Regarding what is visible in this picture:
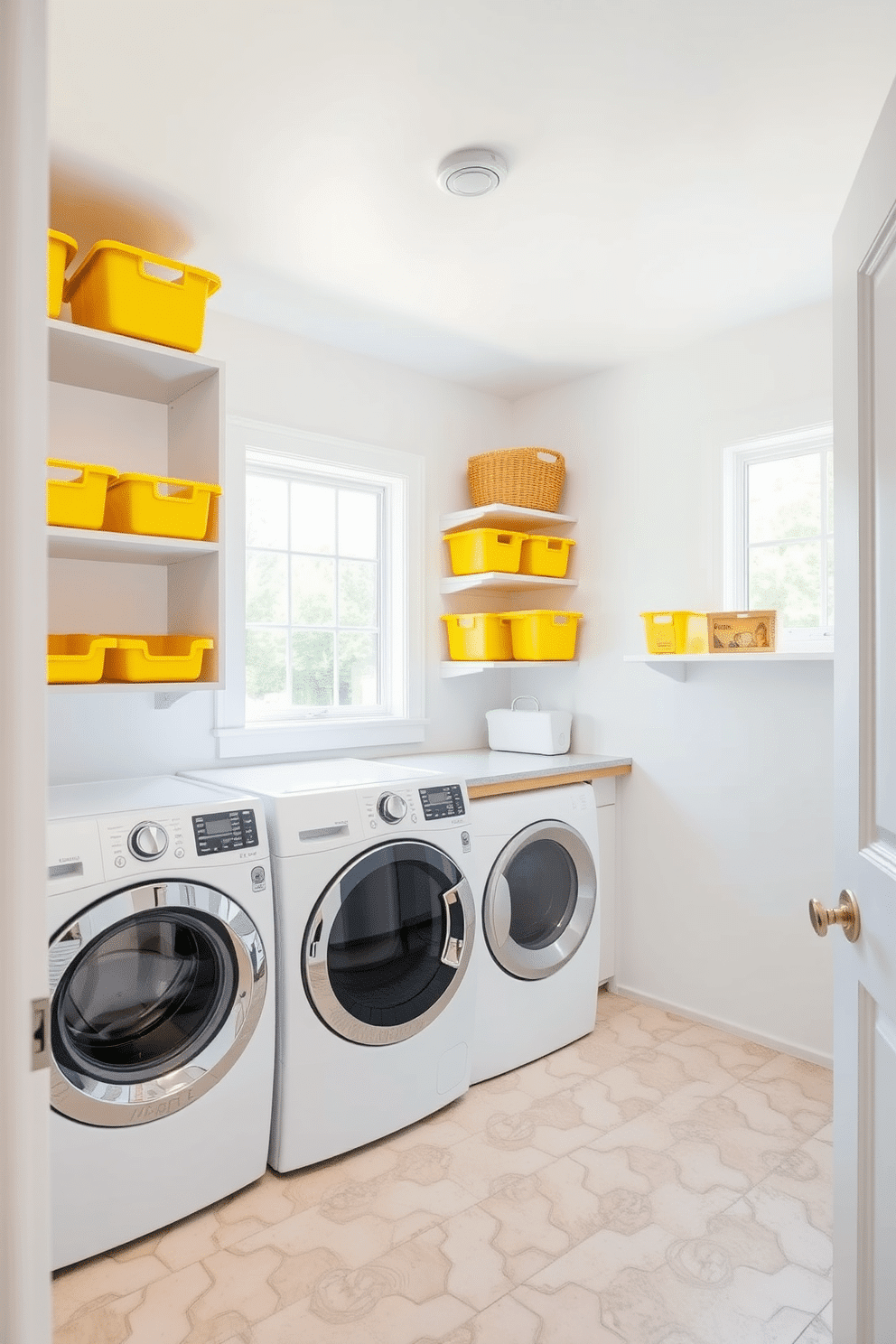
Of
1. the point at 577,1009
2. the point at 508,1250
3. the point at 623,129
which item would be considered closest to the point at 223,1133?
the point at 508,1250

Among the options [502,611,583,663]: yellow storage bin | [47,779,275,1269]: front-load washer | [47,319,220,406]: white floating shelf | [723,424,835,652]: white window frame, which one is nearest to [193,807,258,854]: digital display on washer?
[47,779,275,1269]: front-load washer

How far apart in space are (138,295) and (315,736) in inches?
58.3

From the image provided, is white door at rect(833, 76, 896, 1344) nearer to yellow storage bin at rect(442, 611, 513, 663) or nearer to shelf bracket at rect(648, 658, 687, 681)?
shelf bracket at rect(648, 658, 687, 681)

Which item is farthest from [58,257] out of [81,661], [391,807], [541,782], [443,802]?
[541,782]

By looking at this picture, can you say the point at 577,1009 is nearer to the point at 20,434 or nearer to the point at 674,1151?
the point at 674,1151

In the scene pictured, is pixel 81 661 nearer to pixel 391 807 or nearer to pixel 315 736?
pixel 391 807

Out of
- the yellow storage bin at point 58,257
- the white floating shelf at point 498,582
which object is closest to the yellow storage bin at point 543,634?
the white floating shelf at point 498,582

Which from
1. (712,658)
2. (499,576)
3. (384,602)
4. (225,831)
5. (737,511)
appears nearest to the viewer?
(225,831)

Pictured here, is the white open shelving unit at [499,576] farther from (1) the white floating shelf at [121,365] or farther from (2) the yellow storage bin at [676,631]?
(1) the white floating shelf at [121,365]

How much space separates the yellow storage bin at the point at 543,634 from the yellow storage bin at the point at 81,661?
1.64 m

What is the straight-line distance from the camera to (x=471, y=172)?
6.54 ft

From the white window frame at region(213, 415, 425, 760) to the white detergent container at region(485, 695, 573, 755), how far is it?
32 centimetres

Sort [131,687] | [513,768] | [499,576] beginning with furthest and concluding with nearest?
[499,576] → [513,768] → [131,687]

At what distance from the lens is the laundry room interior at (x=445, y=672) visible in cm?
172
